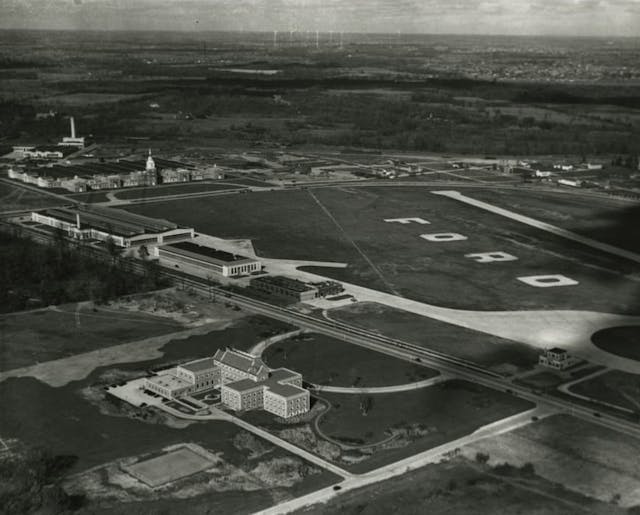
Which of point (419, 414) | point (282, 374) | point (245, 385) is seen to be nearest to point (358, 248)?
point (282, 374)

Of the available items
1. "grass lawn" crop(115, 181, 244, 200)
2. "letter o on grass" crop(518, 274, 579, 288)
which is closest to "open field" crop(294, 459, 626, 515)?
"letter o on grass" crop(518, 274, 579, 288)

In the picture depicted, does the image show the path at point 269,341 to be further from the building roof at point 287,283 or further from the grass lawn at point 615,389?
the grass lawn at point 615,389

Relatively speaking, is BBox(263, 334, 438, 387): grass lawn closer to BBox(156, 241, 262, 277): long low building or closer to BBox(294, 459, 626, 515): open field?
BBox(294, 459, 626, 515): open field

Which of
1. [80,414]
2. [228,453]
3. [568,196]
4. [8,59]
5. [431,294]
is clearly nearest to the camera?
[228,453]

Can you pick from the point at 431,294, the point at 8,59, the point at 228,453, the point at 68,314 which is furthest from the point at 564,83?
the point at 228,453

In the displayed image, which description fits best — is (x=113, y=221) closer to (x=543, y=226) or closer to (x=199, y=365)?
(x=199, y=365)

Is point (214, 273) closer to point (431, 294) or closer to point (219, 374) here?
point (431, 294)
